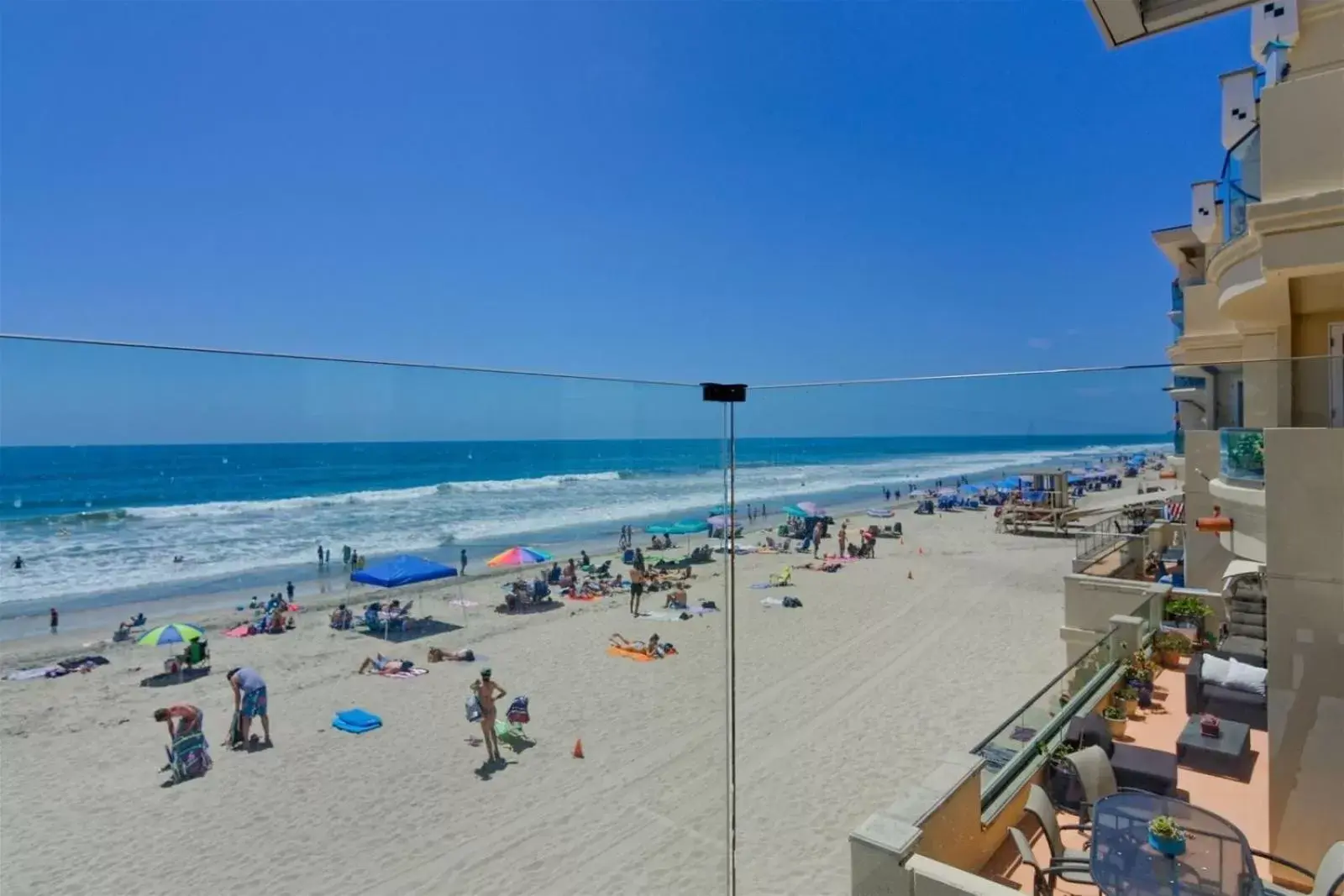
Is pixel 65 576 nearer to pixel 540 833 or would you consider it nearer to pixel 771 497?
pixel 540 833

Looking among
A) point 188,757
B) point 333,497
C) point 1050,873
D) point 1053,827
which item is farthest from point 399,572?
point 1053,827

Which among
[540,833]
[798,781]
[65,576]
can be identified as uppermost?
[65,576]

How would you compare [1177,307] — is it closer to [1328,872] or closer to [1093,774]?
[1093,774]

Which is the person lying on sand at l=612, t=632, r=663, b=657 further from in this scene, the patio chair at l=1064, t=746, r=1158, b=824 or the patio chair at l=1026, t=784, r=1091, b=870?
the patio chair at l=1064, t=746, r=1158, b=824

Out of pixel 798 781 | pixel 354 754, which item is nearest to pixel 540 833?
pixel 354 754

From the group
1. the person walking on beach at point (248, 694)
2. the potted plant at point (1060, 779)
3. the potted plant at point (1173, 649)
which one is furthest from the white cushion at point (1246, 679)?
the person walking on beach at point (248, 694)

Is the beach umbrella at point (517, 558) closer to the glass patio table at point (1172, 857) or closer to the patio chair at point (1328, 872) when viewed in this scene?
the glass patio table at point (1172, 857)

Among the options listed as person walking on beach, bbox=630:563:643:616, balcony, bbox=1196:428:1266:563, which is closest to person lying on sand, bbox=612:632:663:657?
person walking on beach, bbox=630:563:643:616
